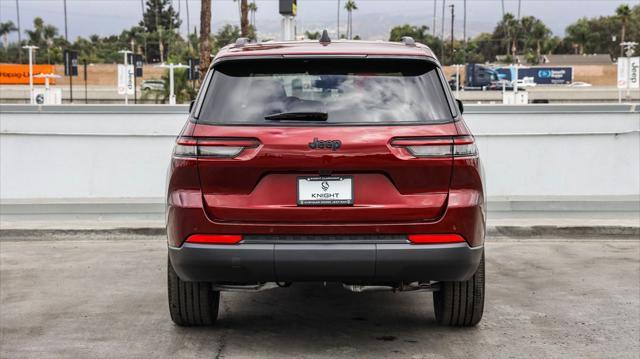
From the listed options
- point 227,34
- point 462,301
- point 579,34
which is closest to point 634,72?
point 462,301

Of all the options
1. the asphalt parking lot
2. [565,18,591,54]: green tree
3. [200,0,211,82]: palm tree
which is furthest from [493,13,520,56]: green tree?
the asphalt parking lot

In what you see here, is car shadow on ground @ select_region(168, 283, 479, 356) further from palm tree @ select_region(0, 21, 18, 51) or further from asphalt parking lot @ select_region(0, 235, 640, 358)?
palm tree @ select_region(0, 21, 18, 51)

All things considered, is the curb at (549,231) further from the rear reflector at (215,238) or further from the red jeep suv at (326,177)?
the rear reflector at (215,238)

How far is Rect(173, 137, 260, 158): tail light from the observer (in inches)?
192

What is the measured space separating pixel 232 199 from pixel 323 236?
0.55 meters

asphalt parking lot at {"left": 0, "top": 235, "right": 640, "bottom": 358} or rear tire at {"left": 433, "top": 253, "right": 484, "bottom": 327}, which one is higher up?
rear tire at {"left": 433, "top": 253, "right": 484, "bottom": 327}

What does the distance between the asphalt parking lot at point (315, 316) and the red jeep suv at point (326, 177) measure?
653mm

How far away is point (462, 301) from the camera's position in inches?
227

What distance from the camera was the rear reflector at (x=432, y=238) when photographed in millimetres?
4895

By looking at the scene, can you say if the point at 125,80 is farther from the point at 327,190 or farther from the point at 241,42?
the point at 327,190

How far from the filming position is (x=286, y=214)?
4.84 m

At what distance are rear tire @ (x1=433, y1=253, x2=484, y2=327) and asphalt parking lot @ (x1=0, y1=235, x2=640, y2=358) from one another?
8 cm

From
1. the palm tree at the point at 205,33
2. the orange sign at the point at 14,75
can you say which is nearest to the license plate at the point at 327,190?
the palm tree at the point at 205,33

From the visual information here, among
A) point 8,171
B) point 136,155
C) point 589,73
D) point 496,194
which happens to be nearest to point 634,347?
point 496,194
